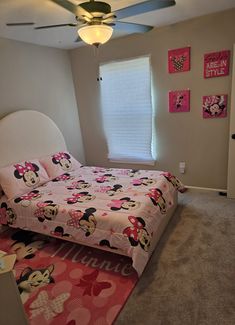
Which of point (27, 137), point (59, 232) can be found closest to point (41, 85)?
point (27, 137)

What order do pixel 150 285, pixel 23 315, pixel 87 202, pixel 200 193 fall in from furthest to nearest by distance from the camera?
pixel 200 193 < pixel 87 202 < pixel 150 285 < pixel 23 315

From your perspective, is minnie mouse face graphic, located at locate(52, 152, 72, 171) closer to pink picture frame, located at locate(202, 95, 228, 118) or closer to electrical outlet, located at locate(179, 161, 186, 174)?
electrical outlet, located at locate(179, 161, 186, 174)

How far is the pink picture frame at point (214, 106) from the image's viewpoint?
9.81 feet

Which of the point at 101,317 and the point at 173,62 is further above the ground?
the point at 173,62

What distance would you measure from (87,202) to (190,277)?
3.86ft

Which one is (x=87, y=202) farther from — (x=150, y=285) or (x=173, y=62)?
(x=173, y=62)

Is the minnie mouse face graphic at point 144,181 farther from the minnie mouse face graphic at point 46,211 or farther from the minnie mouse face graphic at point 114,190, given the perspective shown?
the minnie mouse face graphic at point 46,211

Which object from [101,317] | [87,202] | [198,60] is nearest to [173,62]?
[198,60]

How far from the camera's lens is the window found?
3453 mm

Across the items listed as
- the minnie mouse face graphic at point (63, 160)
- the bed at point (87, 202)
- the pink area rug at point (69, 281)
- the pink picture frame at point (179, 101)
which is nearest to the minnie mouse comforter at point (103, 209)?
the bed at point (87, 202)

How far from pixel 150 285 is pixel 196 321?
43 cm

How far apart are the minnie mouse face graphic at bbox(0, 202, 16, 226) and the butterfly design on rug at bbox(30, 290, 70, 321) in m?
1.03

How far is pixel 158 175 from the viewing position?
2848 millimetres

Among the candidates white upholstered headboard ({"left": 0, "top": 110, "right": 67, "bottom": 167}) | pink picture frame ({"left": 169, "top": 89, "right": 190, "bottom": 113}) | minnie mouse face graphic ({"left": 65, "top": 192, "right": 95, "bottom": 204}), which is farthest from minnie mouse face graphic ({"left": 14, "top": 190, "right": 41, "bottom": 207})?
pink picture frame ({"left": 169, "top": 89, "right": 190, "bottom": 113})
